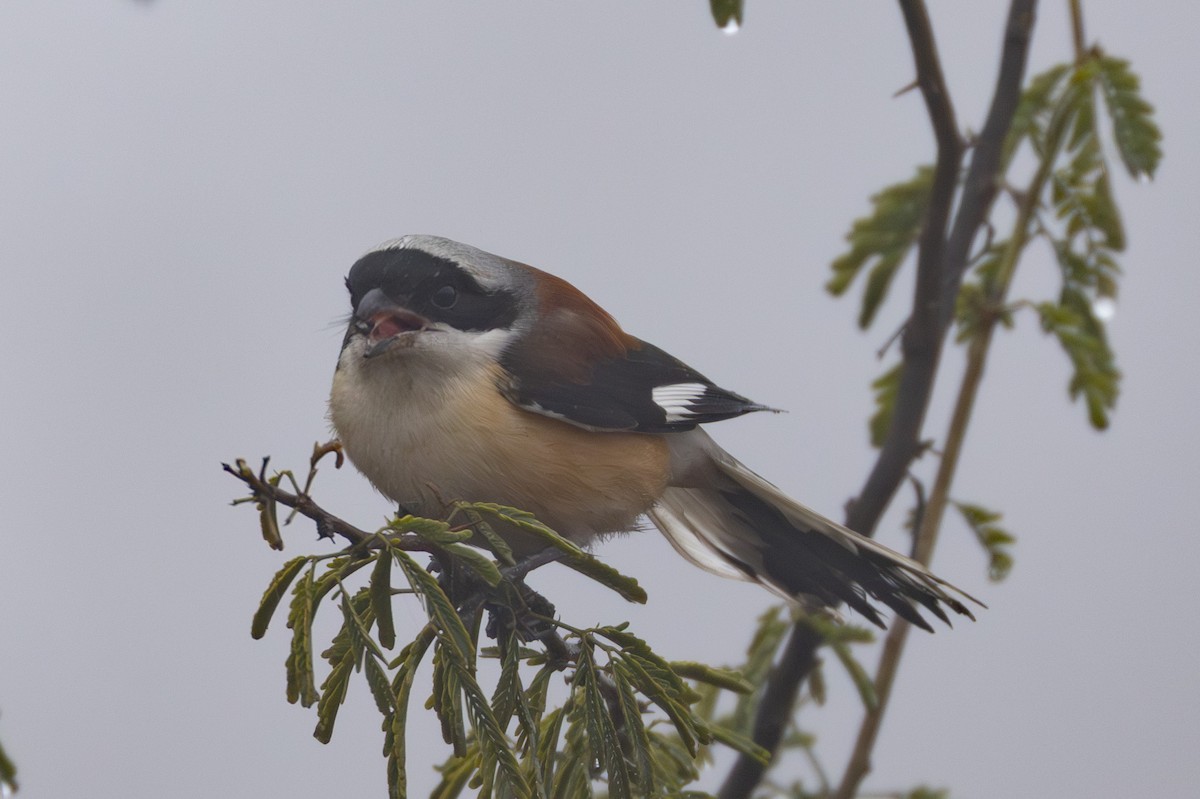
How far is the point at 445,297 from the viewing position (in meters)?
2.76

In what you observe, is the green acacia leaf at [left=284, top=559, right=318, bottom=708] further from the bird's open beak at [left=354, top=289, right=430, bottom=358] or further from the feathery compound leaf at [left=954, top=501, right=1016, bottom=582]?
the feathery compound leaf at [left=954, top=501, right=1016, bottom=582]

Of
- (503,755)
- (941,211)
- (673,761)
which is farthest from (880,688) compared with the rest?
(503,755)

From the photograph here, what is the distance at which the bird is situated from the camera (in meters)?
2.54

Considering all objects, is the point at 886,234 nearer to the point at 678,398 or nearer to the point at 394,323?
the point at 678,398

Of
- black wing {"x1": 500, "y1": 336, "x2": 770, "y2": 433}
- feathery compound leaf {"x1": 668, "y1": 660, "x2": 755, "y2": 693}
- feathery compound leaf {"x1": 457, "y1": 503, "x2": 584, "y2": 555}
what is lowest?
feathery compound leaf {"x1": 668, "y1": 660, "x2": 755, "y2": 693}

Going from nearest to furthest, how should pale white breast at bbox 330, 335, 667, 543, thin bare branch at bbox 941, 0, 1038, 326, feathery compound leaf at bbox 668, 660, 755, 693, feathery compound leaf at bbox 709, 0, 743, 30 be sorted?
feathery compound leaf at bbox 709, 0, 743, 30 < feathery compound leaf at bbox 668, 660, 755, 693 < pale white breast at bbox 330, 335, 667, 543 < thin bare branch at bbox 941, 0, 1038, 326

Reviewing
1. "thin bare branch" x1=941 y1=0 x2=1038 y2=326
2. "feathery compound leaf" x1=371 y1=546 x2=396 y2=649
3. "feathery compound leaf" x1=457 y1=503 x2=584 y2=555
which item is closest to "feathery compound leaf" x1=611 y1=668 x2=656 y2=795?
"feathery compound leaf" x1=457 y1=503 x2=584 y2=555

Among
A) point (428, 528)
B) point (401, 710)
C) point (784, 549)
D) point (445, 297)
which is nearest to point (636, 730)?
point (401, 710)

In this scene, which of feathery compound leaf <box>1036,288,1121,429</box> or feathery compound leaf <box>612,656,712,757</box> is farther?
feathery compound leaf <box>1036,288,1121,429</box>

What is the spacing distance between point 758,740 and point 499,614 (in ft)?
4.25

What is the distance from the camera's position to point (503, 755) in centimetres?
173

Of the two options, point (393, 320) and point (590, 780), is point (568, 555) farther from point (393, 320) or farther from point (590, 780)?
point (393, 320)

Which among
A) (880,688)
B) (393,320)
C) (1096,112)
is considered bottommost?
(880,688)

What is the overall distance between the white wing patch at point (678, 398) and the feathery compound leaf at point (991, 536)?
→ 0.87m
